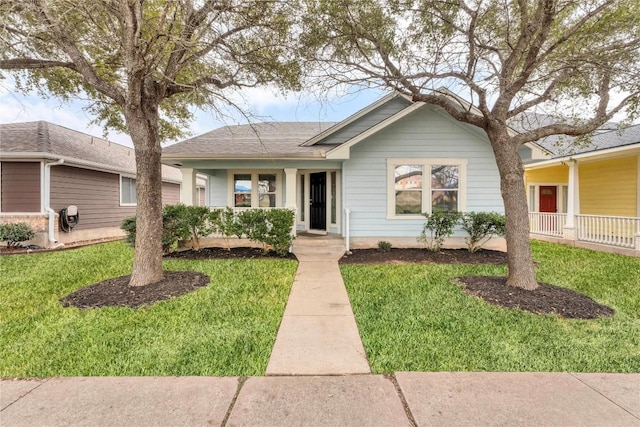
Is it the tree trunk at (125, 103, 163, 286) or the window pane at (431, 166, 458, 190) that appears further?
the window pane at (431, 166, 458, 190)

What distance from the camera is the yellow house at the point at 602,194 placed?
29.6 ft

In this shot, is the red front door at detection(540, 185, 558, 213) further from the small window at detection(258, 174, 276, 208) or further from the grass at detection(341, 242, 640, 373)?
the small window at detection(258, 174, 276, 208)

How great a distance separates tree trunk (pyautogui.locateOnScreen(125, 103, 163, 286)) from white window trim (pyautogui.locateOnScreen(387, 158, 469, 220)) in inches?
245

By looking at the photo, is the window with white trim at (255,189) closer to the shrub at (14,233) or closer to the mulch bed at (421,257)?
the mulch bed at (421,257)

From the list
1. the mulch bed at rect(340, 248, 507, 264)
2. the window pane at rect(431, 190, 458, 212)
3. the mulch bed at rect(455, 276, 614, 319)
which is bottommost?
the mulch bed at rect(455, 276, 614, 319)

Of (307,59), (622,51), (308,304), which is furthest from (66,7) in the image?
(622,51)

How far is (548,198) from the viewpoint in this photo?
14516mm

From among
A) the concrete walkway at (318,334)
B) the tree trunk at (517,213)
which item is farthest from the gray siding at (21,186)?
the tree trunk at (517,213)

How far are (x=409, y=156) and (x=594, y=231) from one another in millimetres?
6758

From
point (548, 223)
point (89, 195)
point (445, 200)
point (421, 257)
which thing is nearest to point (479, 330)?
point (421, 257)

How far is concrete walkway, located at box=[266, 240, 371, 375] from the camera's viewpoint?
2914mm

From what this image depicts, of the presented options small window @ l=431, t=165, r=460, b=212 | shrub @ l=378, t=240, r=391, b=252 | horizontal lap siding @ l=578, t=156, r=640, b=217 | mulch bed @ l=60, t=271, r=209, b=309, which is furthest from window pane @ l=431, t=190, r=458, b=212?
mulch bed @ l=60, t=271, r=209, b=309

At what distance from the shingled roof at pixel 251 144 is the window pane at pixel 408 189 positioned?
2565 millimetres

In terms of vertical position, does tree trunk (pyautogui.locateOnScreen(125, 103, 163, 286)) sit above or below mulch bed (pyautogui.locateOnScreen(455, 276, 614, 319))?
above
